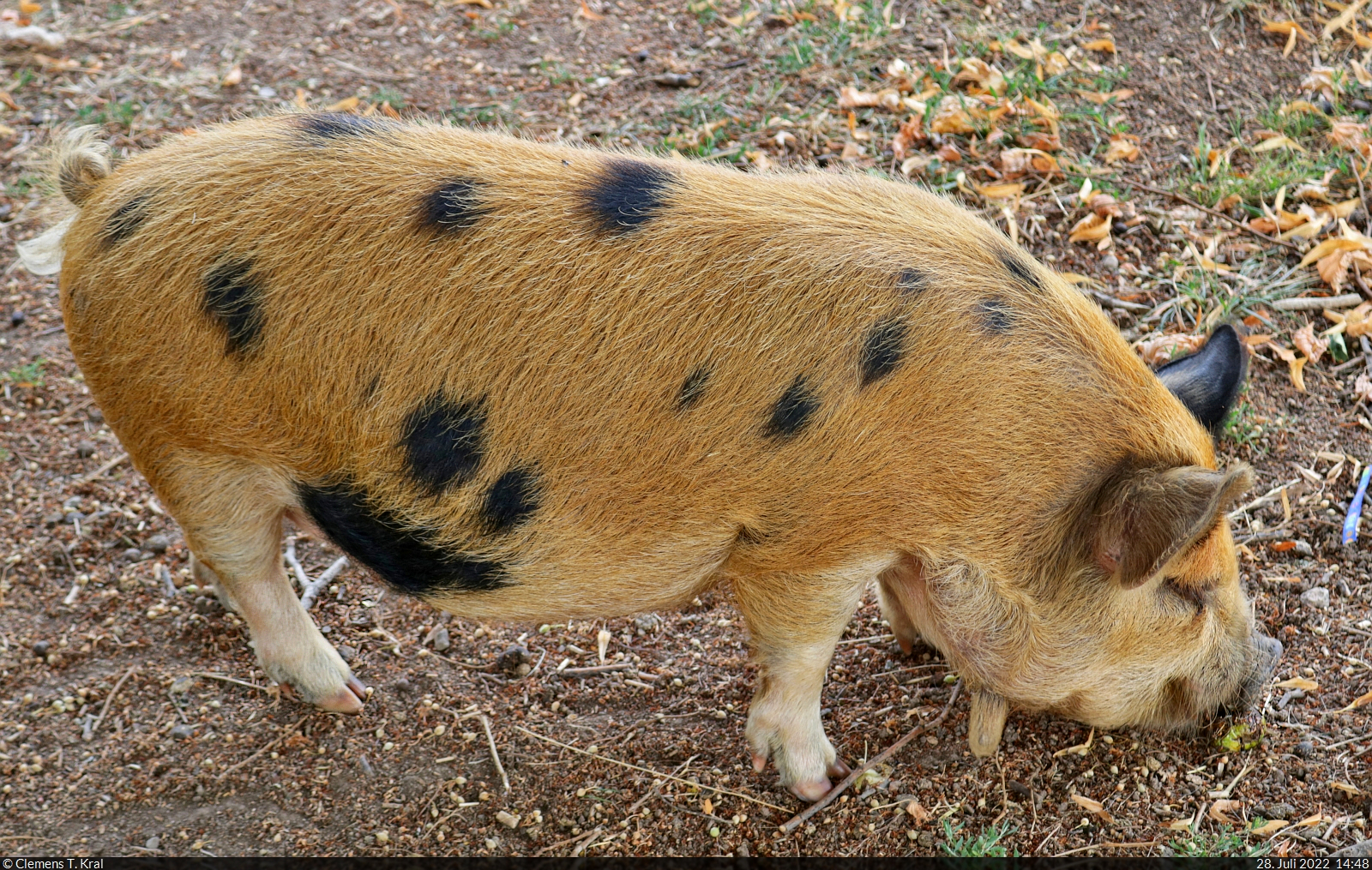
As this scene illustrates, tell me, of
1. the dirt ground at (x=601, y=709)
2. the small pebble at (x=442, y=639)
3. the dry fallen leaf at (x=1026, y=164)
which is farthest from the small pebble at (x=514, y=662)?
the dry fallen leaf at (x=1026, y=164)

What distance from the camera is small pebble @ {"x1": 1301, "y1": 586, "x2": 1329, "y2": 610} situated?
3.96 m

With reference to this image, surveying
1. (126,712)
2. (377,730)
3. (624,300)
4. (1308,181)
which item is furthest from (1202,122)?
(126,712)

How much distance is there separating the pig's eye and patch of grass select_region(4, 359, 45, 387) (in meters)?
4.73

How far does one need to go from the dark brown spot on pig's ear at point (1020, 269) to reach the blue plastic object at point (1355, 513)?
6.26 ft

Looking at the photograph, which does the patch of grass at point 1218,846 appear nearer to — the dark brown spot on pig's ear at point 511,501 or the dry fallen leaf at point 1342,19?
the dark brown spot on pig's ear at point 511,501

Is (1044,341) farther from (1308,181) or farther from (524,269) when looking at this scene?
(1308,181)

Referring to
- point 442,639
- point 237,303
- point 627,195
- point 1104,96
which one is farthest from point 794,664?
point 1104,96

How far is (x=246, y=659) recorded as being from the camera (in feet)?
13.9

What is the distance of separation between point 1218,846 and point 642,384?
81.1 inches

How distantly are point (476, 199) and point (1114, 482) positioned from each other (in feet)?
5.77

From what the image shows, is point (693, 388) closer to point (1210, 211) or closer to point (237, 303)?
point (237, 303)

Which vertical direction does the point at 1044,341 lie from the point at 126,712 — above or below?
above

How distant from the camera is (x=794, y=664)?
3316 mm

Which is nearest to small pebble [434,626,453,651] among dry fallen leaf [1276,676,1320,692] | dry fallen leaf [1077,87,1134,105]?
dry fallen leaf [1276,676,1320,692]
